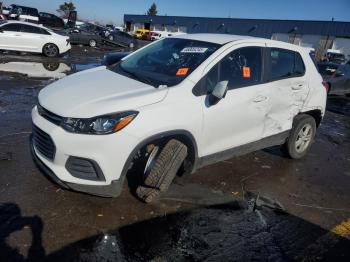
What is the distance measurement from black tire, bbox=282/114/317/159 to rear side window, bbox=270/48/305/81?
753 millimetres

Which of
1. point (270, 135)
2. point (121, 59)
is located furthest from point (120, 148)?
point (270, 135)

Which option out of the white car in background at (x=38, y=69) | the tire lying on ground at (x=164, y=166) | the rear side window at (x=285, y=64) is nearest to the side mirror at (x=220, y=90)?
the tire lying on ground at (x=164, y=166)

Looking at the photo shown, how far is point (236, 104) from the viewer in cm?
440

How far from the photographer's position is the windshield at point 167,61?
4.18 m

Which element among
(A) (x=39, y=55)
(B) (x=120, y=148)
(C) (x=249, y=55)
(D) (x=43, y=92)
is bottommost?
(A) (x=39, y=55)

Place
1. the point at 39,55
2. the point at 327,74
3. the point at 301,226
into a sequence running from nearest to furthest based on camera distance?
the point at 301,226 < the point at 327,74 < the point at 39,55

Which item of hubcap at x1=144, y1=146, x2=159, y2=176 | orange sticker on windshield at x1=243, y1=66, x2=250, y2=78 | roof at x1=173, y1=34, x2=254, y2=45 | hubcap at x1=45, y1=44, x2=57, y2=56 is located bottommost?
hubcap at x1=45, y1=44, x2=57, y2=56

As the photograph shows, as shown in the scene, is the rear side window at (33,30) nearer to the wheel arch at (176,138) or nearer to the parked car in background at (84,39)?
the parked car in background at (84,39)

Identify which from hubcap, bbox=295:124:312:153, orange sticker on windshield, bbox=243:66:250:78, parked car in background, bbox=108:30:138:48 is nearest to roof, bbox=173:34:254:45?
orange sticker on windshield, bbox=243:66:250:78

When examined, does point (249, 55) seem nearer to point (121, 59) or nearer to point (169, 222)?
point (121, 59)

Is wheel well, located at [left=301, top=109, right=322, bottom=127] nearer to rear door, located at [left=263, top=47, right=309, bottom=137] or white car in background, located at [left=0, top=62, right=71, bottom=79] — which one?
rear door, located at [left=263, top=47, right=309, bottom=137]

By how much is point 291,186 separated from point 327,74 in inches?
408

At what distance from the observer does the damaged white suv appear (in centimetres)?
350

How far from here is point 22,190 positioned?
417cm
